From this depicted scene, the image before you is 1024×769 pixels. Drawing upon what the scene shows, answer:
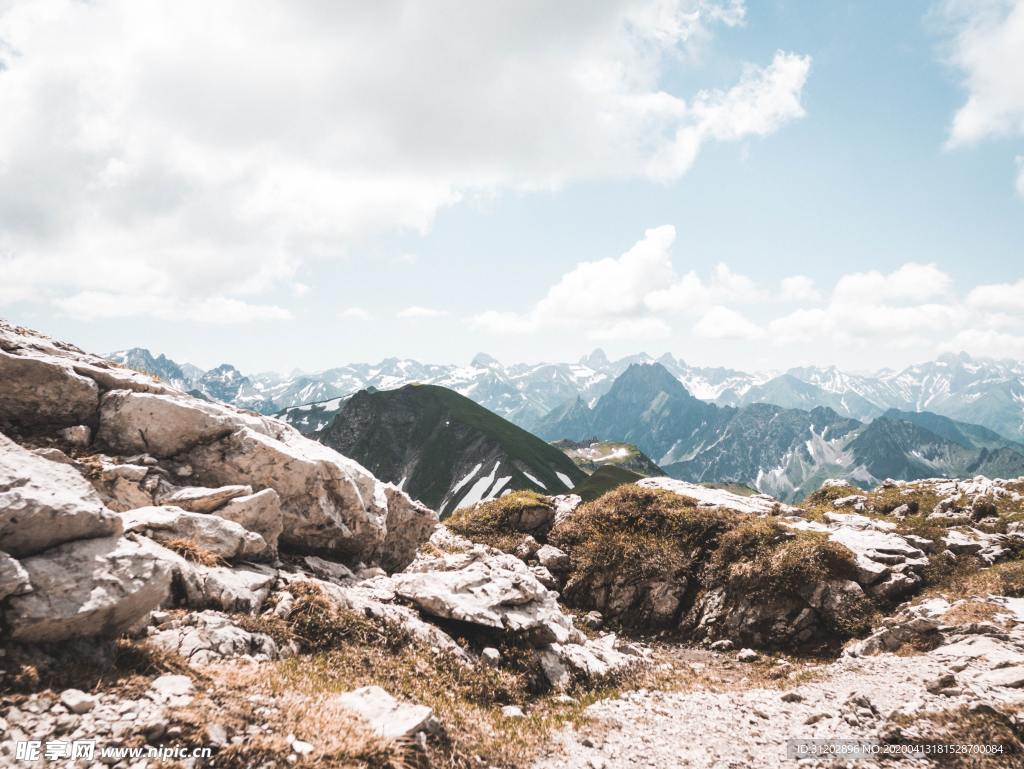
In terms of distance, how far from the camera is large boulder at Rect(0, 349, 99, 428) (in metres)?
14.7

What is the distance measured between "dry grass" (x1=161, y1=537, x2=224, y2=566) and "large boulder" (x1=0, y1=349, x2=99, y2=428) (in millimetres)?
6892

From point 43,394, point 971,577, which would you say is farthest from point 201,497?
point 971,577

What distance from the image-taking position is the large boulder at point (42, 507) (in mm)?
8234

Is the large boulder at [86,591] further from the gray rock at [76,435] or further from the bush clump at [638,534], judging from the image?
the bush clump at [638,534]

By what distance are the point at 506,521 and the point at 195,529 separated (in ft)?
69.9

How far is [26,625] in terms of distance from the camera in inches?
300

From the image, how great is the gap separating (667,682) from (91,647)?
1610 centimetres

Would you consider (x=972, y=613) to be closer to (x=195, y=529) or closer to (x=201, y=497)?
(x=195, y=529)

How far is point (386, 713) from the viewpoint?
9430 mm

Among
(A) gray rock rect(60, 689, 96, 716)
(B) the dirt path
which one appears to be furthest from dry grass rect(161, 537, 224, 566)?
(B) the dirt path

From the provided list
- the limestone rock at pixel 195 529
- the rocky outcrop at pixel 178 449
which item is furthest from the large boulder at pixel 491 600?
the limestone rock at pixel 195 529

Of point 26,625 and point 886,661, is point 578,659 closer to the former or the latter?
point 886,661

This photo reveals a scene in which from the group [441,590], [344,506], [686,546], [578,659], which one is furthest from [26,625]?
[686,546]

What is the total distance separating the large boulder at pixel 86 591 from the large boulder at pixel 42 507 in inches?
9.1
